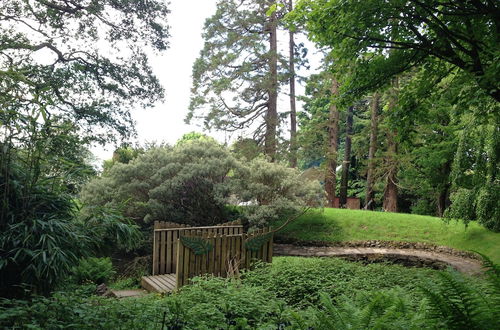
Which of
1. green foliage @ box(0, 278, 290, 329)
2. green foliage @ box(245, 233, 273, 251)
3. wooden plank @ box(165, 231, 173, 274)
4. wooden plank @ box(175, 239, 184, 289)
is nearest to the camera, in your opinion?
green foliage @ box(0, 278, 290, 329)

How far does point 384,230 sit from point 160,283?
1003 cm

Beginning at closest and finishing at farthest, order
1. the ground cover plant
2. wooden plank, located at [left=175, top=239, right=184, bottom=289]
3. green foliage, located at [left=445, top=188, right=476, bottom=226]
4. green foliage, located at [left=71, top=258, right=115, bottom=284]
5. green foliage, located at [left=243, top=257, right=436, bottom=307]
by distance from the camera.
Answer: the ground cover plant < green foliage, located at [left=243, top=257, right=436, bottom=307] < wooden plank, located at [left=175, top=239, right=184, bottom=289] < green foliage, located at [left=71, top=258, right=115, bottom=284] < green foliage, located at [left=445, top=188, right=476, bottom=226]

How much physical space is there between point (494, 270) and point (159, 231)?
708cm

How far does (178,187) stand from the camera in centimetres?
1323

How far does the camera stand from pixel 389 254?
12.5m

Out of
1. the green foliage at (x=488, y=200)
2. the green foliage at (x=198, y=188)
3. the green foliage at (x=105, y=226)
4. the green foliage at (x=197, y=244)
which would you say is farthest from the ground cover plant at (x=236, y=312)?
the green foliage at (x=198, y=188)

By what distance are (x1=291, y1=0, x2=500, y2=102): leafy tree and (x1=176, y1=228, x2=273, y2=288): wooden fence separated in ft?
11.2

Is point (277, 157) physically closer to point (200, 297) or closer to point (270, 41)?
point (270, 41)

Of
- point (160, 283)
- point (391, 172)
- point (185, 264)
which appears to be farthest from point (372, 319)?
point (391, 172)

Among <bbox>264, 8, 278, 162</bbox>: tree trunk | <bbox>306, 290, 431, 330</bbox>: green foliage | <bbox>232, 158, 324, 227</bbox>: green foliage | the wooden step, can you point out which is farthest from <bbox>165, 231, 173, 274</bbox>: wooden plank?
<bbox>264, 8, 278, 162</bbox>: tree trunk

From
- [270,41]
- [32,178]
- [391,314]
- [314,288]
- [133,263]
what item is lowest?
[133,263]

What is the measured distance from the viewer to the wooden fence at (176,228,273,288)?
6.61 meters

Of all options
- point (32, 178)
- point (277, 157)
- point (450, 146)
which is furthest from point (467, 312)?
point (277, 157)

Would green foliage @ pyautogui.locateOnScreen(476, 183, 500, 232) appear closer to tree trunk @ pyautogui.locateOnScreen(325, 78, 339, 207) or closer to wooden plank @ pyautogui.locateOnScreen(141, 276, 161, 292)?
wooden plank @ pyautogui.locateOnScreen(141, 276, 161, 292)
